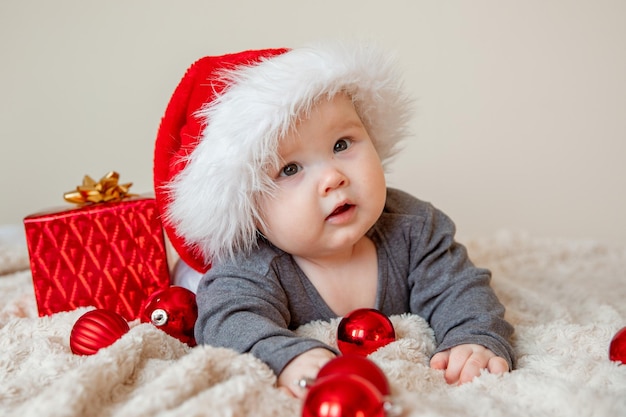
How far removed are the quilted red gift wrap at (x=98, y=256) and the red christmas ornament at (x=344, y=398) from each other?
70 cm

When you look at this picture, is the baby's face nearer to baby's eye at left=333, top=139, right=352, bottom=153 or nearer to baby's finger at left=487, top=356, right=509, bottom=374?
baby's eye at left=333, top=139, right=352, bottom=153

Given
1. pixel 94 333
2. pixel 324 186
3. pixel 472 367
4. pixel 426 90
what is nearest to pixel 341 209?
pixel 324 186

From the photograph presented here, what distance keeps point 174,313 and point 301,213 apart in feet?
0.94

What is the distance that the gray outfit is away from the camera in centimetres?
89

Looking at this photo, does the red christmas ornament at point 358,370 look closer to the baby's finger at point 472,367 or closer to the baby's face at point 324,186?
the baby's finger at point 472,367

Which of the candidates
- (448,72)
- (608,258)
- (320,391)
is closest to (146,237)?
(320,391)

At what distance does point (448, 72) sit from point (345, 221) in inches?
45.6

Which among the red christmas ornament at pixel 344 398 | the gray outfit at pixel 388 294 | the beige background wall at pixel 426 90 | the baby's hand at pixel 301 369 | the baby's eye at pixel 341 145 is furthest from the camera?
the beige background wall at pixel 426 90

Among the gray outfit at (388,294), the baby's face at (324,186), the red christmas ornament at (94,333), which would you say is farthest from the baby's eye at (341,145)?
the red christmas ornament at (94,333)

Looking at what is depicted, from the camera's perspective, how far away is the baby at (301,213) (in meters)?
0.92

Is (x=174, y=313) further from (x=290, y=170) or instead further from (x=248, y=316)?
(x=290, y=170)

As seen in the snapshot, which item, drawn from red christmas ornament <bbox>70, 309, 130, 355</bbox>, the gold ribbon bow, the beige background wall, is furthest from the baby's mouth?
the beige background wall

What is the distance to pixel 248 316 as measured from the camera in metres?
0.91

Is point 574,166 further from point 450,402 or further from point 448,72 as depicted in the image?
point 450,402
